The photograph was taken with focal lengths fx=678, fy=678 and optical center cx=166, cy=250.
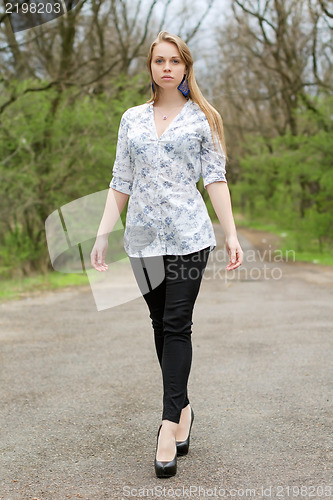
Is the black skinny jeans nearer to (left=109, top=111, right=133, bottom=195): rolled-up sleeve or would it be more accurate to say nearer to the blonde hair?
(left=109, top=111, right=133, bottom=195): rolled-up sleeve

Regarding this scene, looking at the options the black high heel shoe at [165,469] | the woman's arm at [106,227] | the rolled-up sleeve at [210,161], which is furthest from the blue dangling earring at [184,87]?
the black high heel shoe at [165,469]

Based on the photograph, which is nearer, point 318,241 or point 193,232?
point 193,232

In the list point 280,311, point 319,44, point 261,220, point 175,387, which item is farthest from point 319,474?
point 261,220

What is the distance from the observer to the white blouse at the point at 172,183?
321cm

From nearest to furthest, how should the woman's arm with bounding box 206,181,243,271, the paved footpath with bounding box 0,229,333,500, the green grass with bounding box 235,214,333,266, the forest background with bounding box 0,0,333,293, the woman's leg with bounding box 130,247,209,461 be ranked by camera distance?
the paved footpath with bounding box 0,229,333,500
the woman's leg with bounding box 130,247,209,461
the woman's arm with bounding box 206,181,243,271
the forest background with bounding box 0,0,333,293
the green grass with bounding box 235,214,333,266

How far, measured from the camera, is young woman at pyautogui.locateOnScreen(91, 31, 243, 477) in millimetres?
3193

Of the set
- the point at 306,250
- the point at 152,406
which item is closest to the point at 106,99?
the point at 306,250

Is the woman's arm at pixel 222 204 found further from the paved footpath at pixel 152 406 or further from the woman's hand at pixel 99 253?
the paved footpath at pixel 152 406

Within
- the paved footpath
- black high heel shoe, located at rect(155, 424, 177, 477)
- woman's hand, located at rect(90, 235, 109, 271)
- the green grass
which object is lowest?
the green grass

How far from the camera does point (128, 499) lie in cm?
277

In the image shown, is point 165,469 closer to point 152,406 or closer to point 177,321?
point 177,321

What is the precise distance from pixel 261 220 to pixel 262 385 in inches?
1391

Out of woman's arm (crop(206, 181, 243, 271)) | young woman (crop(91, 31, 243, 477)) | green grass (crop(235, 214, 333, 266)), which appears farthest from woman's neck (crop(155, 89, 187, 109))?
green grass (crop(235, 214, 333, 266))

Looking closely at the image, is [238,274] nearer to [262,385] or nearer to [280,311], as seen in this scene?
[280,311]
